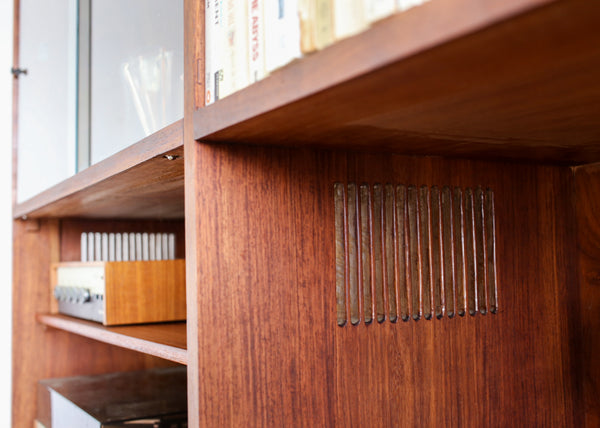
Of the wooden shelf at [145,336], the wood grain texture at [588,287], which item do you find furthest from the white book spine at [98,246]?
the wood grain texture at [588,287]

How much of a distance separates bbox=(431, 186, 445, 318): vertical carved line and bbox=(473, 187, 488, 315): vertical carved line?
0.06 metres

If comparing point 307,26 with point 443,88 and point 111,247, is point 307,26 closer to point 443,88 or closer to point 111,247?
point 443,88

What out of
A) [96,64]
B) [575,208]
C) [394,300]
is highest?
[96,64]

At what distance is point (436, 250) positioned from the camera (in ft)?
2.68

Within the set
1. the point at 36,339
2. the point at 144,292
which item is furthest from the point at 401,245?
the point at 36,339

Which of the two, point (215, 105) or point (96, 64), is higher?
point (96, 64)

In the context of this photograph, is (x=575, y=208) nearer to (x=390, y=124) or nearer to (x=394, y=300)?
(x=394, y=300)

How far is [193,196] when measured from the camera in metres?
0.65

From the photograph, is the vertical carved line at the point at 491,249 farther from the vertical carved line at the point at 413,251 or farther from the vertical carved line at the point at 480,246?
the vertical carved line at the point at 413,251

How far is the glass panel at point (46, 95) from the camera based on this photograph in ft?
4.15

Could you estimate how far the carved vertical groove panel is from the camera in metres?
0.75
